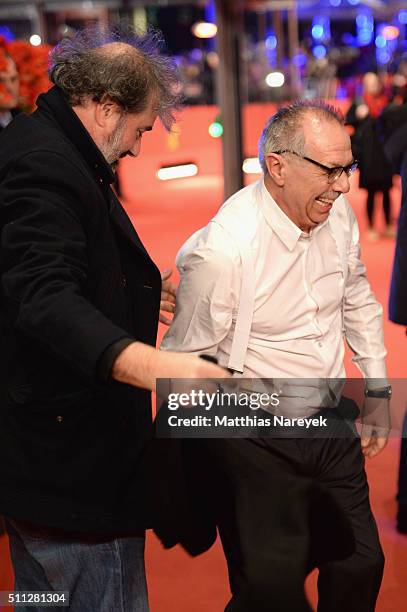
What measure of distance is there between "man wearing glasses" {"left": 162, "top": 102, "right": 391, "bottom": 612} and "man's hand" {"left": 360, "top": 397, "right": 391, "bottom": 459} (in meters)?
0.10

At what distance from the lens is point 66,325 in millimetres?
1428

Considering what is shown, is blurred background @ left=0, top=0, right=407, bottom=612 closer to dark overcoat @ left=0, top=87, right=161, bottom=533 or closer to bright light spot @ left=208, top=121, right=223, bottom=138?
bright light spot @ left=208, top=121, right=223, bottom=138

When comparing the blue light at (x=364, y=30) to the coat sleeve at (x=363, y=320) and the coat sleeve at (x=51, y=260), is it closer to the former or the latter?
the coat sleeve at (x=363, y=320)

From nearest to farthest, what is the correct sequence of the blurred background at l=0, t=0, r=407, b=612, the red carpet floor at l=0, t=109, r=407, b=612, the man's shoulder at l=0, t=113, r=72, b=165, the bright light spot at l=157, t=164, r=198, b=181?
the man's shoulder at l=0, t=113, r=72, b=165 → the red carpet floor at l=0, t=109, r=407, b=612 → the blurred background at l=0, t=0, r=407, b=612 → the bright light spot at l=157, t=164, r=198, b=181

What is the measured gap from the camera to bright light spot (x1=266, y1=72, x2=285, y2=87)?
12844mm

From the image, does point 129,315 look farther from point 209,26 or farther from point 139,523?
point 209,26

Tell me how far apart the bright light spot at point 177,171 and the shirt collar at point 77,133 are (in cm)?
1198

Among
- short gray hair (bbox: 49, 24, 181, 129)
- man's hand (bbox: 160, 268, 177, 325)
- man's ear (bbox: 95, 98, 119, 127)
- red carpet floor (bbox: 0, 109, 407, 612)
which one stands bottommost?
red carpet floor (bbox: 0, 109, 407, 612)

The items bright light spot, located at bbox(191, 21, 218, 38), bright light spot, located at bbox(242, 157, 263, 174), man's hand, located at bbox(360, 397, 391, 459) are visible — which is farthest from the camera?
bright light spot, located at bbox(191, 21, 218, 38)

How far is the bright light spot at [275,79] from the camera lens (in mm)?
12844

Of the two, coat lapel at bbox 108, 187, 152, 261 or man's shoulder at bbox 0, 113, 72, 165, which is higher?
man's shoulder at bbox 0, 113, 72, 165

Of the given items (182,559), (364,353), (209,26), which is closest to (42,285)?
(364,353)

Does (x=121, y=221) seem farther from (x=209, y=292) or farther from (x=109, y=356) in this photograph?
(x=109, y=356)

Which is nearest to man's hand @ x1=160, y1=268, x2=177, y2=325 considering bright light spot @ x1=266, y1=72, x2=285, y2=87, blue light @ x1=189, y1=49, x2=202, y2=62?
bright light spot @ x1=266, y1=72, x2=285, y2=87
